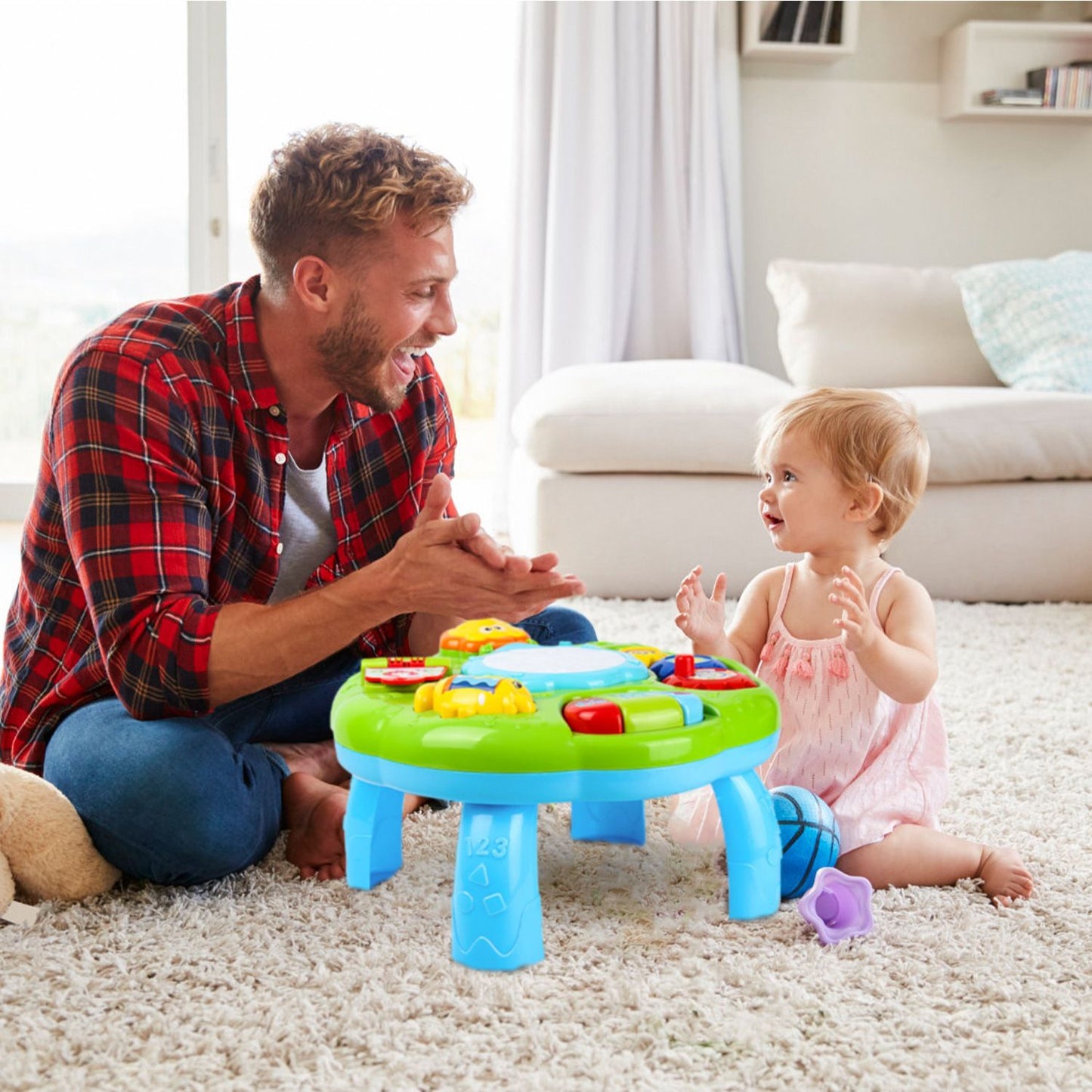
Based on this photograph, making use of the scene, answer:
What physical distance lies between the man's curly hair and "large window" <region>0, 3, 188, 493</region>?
2.74 m

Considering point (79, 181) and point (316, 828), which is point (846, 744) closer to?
point (316, 828)

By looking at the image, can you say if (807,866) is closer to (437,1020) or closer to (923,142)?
(437,1020)

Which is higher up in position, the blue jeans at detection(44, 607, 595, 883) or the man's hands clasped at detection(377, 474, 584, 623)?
the man's hands clasped at detection(377, 474, 584, 623)

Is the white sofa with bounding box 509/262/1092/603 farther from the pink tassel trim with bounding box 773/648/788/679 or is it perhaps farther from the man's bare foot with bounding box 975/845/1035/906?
the man's bare foot with bounding box 975/845/1035/906

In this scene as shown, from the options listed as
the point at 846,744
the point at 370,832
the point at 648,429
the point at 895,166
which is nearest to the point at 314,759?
the point at 370,832

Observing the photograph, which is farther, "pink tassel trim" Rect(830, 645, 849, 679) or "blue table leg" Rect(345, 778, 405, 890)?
"pink tassel trim" Rect(830, 645, 849, 679)

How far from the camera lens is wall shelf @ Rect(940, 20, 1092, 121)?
3760mm

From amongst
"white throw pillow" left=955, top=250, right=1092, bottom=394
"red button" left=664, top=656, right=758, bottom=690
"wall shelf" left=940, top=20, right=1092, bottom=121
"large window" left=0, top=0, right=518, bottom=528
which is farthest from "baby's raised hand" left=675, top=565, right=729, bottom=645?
"wall shelf" left=940, top=20, right=1092, bottom=121

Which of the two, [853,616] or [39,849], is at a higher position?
[853,616]

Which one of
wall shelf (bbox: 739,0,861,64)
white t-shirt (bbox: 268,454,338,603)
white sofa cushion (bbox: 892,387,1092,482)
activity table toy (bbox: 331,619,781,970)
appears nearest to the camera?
activity table toy (bbox: 331,619,781,970)

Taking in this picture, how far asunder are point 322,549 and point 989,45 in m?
3.13

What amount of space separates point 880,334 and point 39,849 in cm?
269

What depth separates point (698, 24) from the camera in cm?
379

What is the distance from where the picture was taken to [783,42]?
3777 mm
